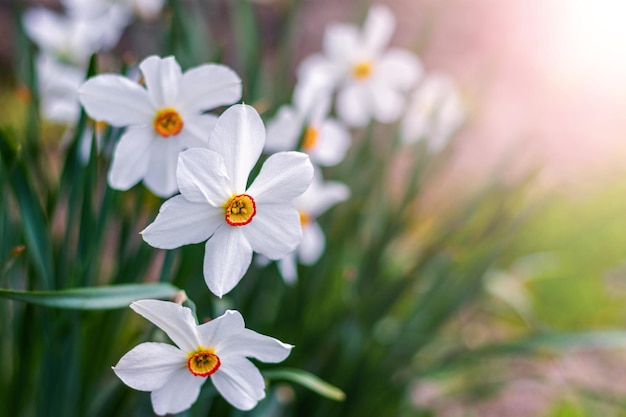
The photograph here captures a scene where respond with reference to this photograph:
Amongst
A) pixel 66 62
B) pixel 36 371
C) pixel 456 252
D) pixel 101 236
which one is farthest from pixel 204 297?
pixel 66 62

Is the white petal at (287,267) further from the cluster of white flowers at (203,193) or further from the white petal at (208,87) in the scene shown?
the white petal at (208,87)

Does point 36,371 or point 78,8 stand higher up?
Result: point 78,8

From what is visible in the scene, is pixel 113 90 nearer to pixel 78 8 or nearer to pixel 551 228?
pixel 78 8

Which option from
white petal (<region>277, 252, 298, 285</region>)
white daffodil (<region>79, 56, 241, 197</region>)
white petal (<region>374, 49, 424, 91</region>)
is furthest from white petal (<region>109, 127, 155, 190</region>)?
white petal (<region>374, 49, 424, 91</region>)

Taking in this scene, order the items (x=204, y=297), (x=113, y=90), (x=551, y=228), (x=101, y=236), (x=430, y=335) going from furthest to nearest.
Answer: (x=551, y=228) < (x=430, y=335) < (x=204, y=297) < (x=101, y=236) < (x=113, y=90)

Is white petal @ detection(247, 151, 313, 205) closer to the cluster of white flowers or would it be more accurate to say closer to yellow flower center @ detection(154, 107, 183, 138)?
the cluster of white flowers

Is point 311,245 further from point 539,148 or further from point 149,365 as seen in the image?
point 539,148

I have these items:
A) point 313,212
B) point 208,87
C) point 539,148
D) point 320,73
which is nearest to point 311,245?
point 313,212
